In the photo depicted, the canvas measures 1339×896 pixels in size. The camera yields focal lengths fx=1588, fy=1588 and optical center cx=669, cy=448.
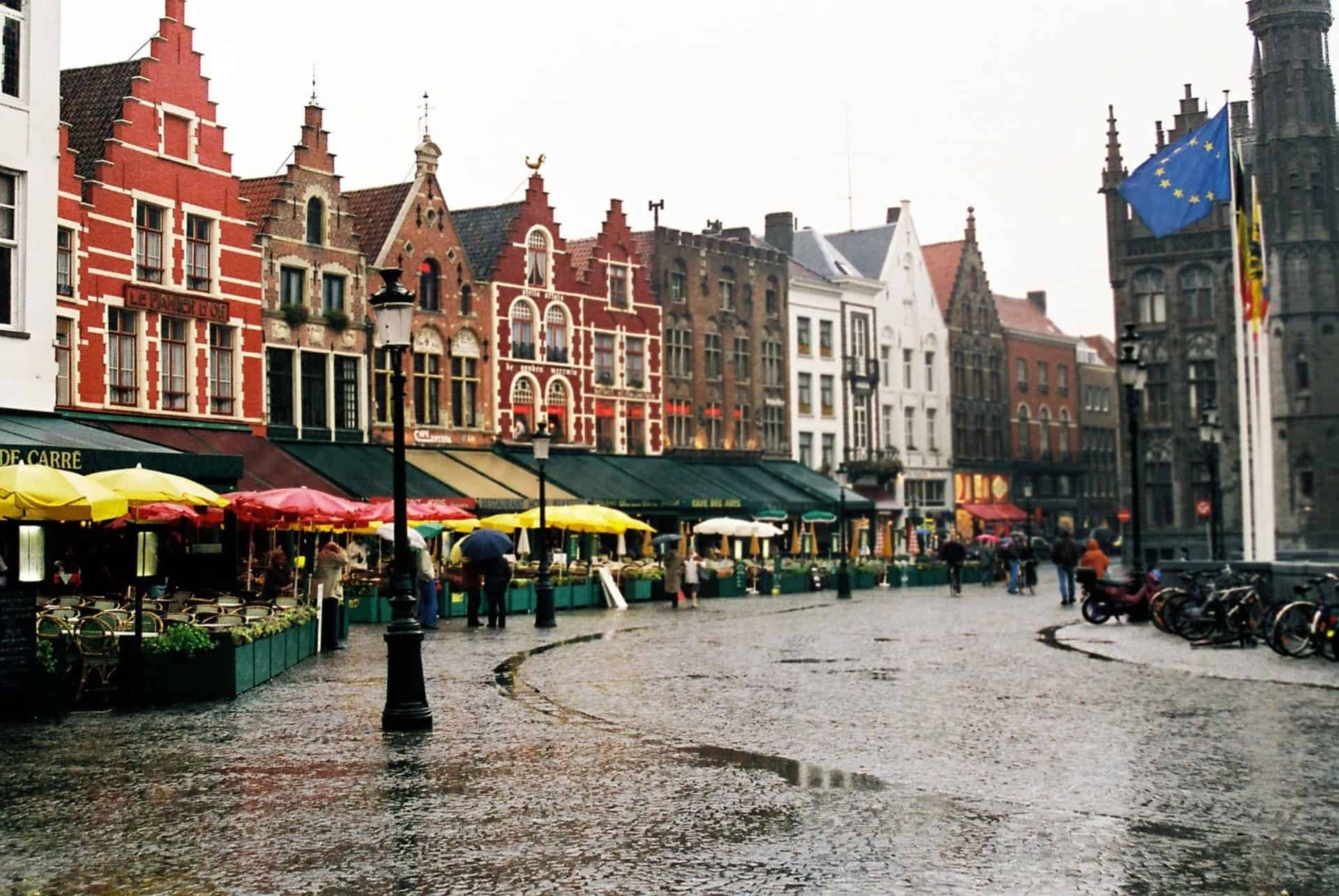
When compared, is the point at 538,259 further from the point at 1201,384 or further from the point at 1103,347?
the point at 1103,347

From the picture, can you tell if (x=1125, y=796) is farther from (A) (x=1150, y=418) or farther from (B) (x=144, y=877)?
(A) (x=1150, y=418)

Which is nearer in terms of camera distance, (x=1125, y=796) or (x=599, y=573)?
(x=1125, y=796)

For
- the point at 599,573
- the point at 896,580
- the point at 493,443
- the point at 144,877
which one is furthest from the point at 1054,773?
the point at 896,580

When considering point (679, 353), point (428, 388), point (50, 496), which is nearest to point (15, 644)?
point (50, 496)

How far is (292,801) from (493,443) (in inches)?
1440

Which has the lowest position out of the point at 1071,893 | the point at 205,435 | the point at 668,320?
the point at 1071,893

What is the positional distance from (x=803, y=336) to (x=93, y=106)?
1357 inches

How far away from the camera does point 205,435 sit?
36062 mm

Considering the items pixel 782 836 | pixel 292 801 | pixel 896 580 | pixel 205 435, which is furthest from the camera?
pixel 896 580

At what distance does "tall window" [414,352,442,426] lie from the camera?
4422 cm

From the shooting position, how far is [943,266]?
257ft

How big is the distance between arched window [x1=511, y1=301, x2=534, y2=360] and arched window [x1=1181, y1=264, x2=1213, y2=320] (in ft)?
101

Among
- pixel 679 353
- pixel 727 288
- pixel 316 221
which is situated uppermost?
pixel 727 288

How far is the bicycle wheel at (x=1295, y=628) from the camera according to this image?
2056 cm
